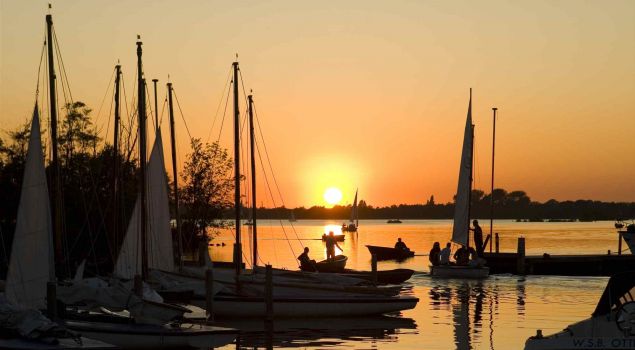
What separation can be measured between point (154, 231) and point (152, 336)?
765 inches

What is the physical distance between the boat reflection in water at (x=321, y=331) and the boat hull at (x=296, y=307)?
0.96ft

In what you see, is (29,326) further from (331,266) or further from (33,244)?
(331,266)

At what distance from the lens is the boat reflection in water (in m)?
37.6

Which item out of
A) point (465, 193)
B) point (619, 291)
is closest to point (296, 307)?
point (619, 291)

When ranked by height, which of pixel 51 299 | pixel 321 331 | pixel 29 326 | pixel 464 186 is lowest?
pixel 321 331

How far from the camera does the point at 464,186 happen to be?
237ft

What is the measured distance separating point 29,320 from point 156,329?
4.59 metres

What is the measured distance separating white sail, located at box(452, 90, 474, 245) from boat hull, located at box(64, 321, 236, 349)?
3983 centimetres

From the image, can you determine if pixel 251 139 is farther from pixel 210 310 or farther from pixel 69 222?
pixel 69 222

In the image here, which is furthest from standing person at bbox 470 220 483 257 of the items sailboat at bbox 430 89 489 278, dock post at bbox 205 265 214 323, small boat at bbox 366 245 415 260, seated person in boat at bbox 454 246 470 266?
dock post at bbox 205 265 214 323

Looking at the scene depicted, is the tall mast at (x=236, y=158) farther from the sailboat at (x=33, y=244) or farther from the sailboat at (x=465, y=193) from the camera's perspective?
the sailboat at (x=465, y=193)

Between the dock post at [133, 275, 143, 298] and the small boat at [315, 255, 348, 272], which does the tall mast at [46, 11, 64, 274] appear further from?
the small boat at [315, 255, 348, 272]

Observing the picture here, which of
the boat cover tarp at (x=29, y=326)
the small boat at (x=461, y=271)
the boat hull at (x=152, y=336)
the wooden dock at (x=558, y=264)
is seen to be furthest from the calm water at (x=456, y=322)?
the boat cover tarp at (x=29, y=326)

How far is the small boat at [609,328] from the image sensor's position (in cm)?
2612
